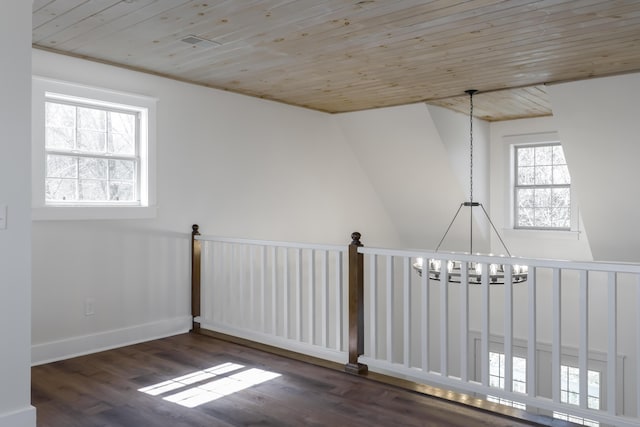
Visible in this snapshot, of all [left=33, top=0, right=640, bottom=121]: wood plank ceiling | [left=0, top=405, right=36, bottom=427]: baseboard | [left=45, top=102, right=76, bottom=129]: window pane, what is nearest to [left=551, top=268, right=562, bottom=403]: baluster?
[left=33, top=0, right=640, bottom=121]: wood plank ceiling

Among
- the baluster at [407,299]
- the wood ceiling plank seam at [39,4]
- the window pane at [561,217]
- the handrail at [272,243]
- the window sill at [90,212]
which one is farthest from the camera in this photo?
the window pane at [561,217]

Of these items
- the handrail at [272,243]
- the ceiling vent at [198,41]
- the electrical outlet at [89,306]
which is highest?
the ceiling vent at [198,41]

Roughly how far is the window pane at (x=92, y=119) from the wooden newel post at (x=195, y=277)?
1.16m

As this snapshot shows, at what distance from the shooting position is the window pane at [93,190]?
4215 millimetres

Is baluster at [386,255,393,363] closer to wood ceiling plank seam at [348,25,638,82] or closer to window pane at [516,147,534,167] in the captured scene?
wood ceiling plank seam at [348,25,638,82]

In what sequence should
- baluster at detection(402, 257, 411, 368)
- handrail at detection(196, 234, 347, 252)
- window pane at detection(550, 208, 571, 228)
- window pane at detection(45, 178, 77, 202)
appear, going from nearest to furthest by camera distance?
baluster at detection(402, 257, 411, 368) → handrail at detection(196, 234, 347, 252) → window pane at detection(45, 178, 77, 202) → window pane at detection(550, 208, 571, 228)

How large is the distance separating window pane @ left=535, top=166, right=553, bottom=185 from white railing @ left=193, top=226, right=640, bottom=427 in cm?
118

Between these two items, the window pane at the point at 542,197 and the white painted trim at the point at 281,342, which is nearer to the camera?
the white painted trim at the point at 281,342

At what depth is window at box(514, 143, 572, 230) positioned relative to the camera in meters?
6.78

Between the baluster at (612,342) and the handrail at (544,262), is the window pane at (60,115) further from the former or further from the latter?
the baluster at (612,342)

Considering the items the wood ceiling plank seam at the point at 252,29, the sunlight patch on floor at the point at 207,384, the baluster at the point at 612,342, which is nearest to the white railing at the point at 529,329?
the baluster at the point at 612,342

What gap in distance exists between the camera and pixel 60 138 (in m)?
4.07

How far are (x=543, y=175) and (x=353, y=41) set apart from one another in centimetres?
425

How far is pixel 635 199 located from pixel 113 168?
4.91 meters
